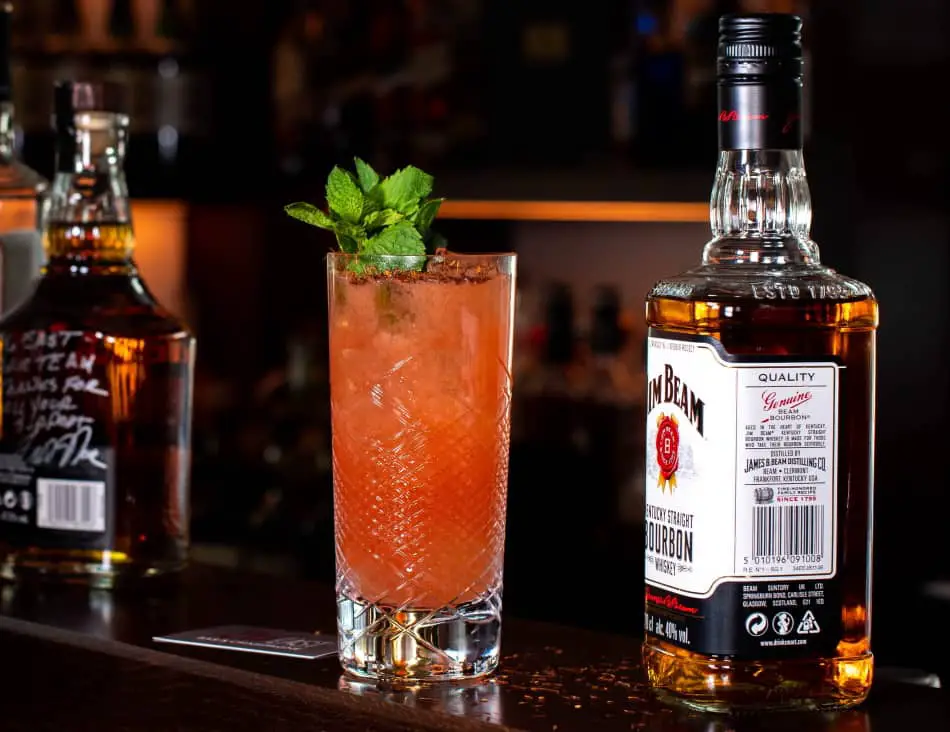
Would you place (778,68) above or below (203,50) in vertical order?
below

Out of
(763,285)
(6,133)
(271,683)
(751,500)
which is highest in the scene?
(6,133)

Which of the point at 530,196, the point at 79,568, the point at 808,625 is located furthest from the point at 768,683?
the point at 530,196

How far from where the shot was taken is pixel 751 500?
76 centimetres

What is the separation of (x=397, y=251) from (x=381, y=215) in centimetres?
2

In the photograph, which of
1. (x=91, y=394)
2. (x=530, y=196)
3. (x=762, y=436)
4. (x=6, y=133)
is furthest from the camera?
(x=530, y=196)

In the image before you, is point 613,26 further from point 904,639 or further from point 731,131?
Answer: point 731,131

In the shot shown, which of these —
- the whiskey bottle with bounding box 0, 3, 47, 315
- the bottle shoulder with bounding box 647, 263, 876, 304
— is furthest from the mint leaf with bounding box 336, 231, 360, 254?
the whiskey bottle with bounding box 0, 3, 47, 315

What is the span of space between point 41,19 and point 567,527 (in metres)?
1.52

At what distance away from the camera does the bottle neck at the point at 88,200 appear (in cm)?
110

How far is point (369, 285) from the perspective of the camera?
0.83 metres

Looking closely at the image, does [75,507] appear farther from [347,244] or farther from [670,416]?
[670,416]

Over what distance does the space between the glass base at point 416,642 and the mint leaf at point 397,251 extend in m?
0.18

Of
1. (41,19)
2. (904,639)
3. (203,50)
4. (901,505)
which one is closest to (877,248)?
(901,505)

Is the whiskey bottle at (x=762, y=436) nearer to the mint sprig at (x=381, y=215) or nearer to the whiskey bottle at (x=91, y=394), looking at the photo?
the mint sprig at (x=381, y=215)
